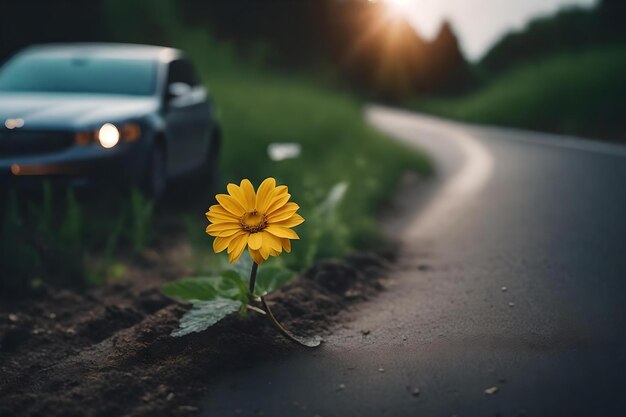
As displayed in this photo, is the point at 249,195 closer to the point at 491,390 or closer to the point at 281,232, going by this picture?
the point at 281,232

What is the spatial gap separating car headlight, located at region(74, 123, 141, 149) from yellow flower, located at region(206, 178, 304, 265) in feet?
14.2

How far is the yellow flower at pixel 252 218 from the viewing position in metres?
4.04

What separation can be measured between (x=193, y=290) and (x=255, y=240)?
1.73 feet

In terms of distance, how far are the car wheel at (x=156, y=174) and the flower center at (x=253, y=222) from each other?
15.5 feet

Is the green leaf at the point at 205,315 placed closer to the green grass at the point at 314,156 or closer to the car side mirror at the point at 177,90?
the green grass at the point at 314,156

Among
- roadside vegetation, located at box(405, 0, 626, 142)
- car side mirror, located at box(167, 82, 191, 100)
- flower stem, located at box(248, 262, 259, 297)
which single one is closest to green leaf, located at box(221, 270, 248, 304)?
flower stem, located at box(248, 262, 259, 297)

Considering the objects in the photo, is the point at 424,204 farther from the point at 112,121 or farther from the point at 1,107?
the point at 1,107

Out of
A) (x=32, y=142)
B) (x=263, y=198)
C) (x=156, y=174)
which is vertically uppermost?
(x=263, y=198)

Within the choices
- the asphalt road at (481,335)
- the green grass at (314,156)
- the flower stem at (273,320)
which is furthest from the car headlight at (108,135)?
the flower stem at (273,320)

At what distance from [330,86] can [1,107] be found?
2572 centimetres

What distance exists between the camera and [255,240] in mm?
4004

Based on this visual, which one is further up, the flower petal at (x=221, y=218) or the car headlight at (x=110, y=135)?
the flower petal at (x=221, y=218)

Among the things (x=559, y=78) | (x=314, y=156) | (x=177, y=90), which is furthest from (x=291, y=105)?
(x=559, y=78)

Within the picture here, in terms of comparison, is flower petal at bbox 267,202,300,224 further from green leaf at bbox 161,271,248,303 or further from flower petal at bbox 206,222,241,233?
green leaf at bbox 161,271,248,303
